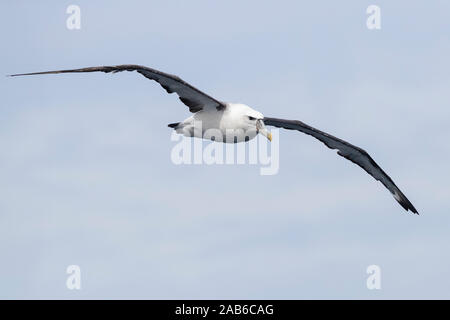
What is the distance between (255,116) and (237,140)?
82 centimetres

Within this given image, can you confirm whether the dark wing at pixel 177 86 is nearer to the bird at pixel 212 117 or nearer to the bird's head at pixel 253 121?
the bird at pixel 212 117

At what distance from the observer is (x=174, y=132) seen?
73.8 feet

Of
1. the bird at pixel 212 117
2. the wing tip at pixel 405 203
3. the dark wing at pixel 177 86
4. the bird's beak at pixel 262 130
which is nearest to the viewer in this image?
the dark wing at pixel 177 86

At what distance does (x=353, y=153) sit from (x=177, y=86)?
7386 mm

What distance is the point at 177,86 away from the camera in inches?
849

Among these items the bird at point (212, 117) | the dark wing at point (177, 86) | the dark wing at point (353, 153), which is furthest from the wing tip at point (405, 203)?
the dark wing at point (177, 86)

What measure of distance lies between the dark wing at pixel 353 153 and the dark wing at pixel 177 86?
3.54 m

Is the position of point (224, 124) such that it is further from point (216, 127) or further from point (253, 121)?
point (253, 121)

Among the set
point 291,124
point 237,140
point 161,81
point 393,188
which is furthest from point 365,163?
point 161,81

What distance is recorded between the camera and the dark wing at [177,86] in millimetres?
19812

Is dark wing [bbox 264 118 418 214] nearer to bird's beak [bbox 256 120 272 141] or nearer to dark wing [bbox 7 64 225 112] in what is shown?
bird's beak [bbox 256 120 272 141]

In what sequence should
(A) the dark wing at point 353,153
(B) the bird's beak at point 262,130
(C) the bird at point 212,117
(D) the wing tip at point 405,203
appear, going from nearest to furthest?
1. (C) the bird at point 212,117
2. (B) the bird's beak at point 262,130
3. (A) the dark wing at point 353,153
4. (D) the wing tip at point 405,203

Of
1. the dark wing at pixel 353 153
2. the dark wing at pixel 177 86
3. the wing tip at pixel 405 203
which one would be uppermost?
the dark wing at pixel 177 86
